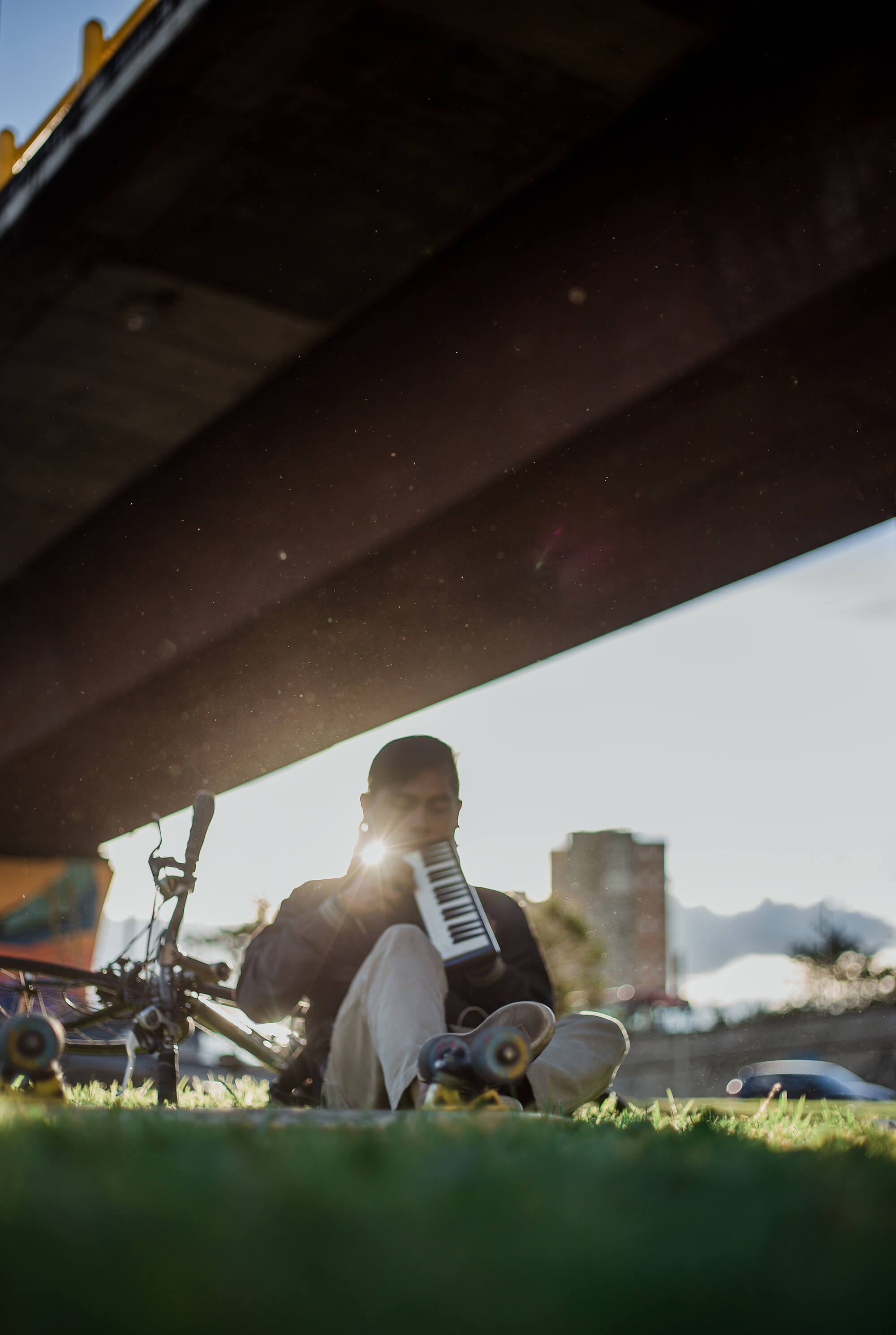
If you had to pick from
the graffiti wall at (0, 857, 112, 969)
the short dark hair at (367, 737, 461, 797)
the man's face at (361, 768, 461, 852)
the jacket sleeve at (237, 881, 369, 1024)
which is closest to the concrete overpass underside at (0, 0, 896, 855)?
the short dark hair at (367, 737, 461, 797)

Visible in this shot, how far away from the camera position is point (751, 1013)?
36562 millimetres

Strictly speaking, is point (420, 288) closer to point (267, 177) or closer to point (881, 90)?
point (267, 177)

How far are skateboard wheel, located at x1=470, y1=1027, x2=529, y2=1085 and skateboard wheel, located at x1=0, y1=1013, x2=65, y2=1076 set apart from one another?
820mm

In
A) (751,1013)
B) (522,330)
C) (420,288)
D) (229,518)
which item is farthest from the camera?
(751,1013)

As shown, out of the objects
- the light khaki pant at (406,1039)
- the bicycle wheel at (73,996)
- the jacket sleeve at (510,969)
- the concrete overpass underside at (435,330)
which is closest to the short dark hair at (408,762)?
the jacket sleeve at (510,969)

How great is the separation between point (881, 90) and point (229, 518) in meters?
5.36

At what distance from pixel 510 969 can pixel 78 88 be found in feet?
18.9

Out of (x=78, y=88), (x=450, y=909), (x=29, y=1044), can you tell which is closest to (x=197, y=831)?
(x=450, y=909)

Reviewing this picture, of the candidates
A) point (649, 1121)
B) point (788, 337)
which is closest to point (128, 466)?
point (788, 337)

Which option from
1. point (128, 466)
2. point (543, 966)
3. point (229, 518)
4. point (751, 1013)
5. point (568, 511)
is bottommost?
point (751, 1013)

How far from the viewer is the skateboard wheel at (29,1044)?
2.06m

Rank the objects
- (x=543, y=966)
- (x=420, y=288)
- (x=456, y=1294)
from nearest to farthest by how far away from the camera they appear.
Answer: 1. (x=456, y=1294)
2. (x=543, y=966)
3. (x=420, y=288)

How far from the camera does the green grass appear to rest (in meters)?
0.71

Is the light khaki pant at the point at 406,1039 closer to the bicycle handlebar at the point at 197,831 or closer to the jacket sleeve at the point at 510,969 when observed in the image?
the jacket sleeve at the point at 510,969
